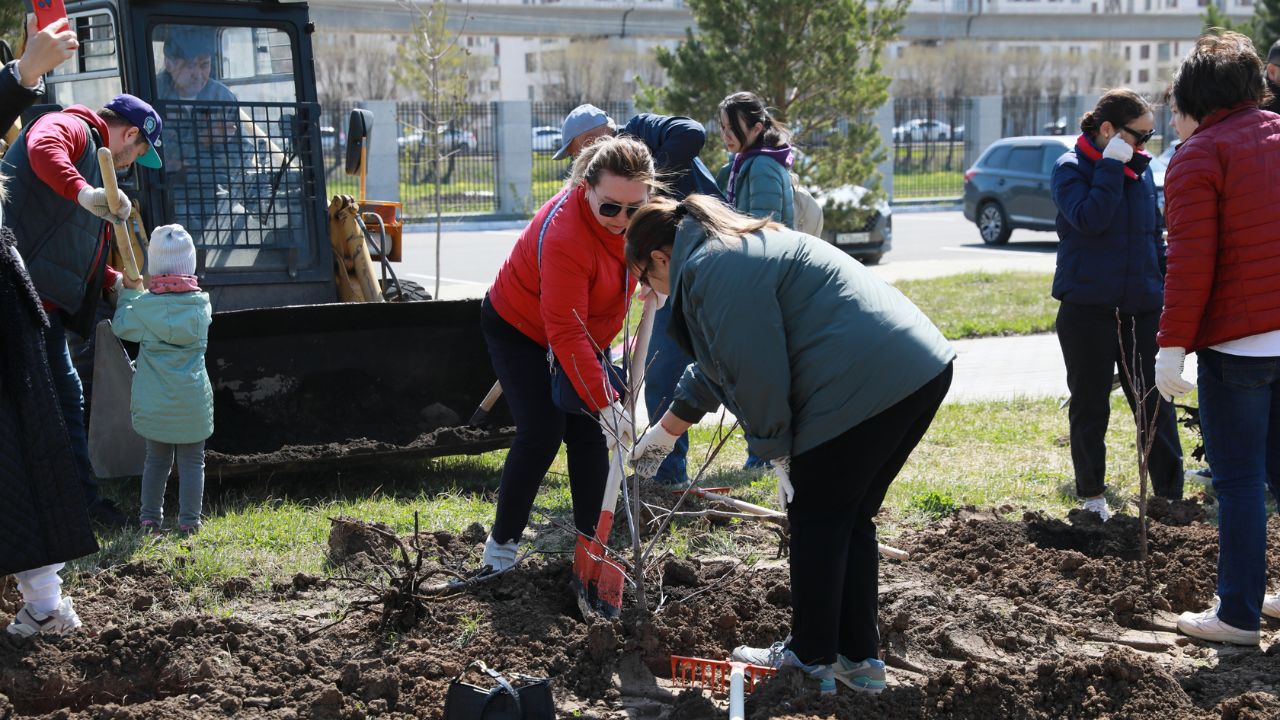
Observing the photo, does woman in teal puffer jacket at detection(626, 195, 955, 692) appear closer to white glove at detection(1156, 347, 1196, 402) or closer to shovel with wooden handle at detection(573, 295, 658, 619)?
shovel with wooden handle at detection(573, 295, 658, 619)

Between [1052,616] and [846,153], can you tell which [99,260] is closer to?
[1052,616]

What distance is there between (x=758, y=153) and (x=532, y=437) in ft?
7.19

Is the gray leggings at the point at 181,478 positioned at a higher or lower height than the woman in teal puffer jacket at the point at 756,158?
lower

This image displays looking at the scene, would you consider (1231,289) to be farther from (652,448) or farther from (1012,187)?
(1012,187)

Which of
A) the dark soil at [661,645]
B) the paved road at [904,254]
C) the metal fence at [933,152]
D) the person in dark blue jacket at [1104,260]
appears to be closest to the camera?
the dark soil at [661,645]

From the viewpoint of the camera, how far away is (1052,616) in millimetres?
4398

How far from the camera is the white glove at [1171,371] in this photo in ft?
13.5

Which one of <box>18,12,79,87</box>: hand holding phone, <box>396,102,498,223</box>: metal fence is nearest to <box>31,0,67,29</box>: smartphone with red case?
<box>18,12,79,87</box>: hand holding phone

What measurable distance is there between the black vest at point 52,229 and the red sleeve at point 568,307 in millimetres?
2142

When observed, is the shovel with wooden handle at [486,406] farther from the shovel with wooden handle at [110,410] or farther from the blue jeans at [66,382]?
the blue jeans at [66,382]

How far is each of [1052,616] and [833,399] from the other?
1671 mm

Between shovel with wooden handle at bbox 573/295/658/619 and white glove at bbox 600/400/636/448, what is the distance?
4 cm

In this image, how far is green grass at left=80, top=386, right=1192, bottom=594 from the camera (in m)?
4.89

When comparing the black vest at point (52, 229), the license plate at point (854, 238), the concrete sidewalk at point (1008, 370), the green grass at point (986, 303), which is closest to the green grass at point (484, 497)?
the concrete sidewalk at point (1008, 370)
